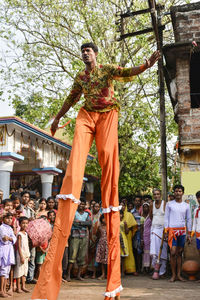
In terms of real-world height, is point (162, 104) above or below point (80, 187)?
above

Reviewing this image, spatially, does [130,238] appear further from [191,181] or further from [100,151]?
[100,151]

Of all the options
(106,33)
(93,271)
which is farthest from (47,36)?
(93,271)

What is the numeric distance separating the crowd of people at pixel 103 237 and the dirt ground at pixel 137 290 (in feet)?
1.34

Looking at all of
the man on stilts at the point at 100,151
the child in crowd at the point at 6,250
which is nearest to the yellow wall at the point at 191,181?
the child in crowd at the point at 6,250

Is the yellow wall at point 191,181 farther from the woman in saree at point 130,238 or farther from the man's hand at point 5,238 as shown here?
the man's hand at point 5,238

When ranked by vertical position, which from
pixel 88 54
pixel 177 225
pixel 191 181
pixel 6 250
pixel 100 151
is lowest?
pixel 6 250

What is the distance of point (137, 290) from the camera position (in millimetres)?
5656

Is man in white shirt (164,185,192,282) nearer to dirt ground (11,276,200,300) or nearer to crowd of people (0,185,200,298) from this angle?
crowd of people (0,185,200,298)

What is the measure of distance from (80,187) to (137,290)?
9.39ft

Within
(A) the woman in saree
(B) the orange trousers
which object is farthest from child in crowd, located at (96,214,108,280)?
(B) the orange trousers

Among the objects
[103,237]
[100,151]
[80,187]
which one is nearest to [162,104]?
[103,237]

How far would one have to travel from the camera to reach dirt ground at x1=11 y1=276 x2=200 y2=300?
16.6 feet

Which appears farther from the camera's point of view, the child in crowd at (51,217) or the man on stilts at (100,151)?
the child in crowd at (51,217)

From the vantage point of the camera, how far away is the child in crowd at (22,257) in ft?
18.8
